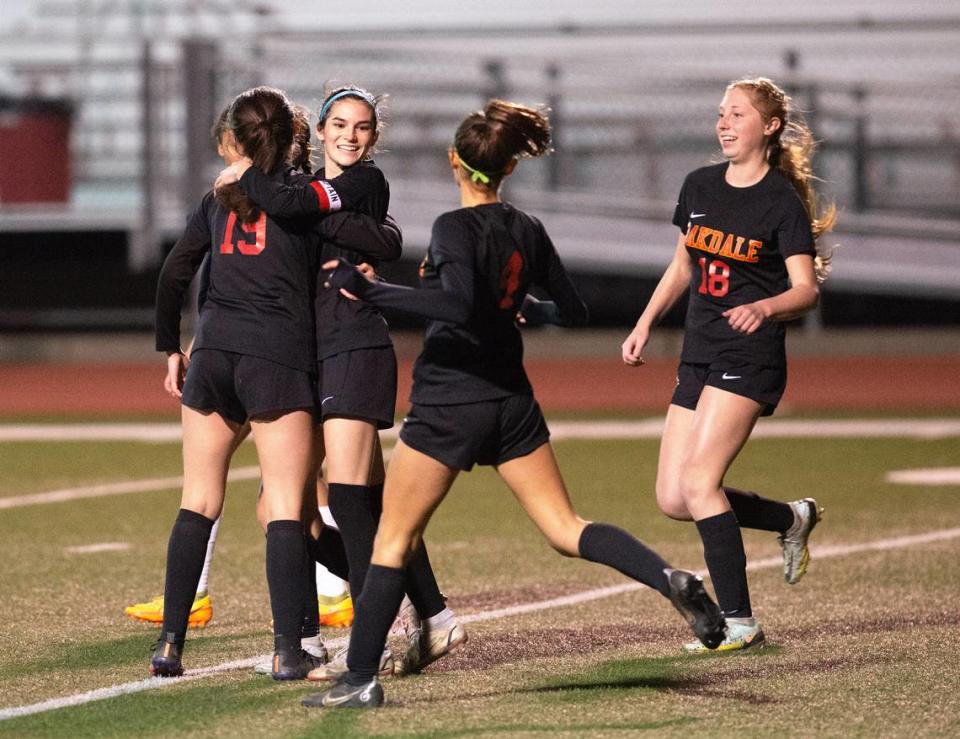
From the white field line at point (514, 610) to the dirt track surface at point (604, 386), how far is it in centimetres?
670

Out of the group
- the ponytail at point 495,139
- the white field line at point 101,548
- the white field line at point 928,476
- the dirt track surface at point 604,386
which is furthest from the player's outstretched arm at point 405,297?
the dirt track surface at point 604,386

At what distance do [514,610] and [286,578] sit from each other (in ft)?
5.20

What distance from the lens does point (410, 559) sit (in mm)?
4844

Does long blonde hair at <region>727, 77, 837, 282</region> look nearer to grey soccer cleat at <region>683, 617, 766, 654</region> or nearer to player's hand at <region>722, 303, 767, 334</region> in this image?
player's hand at <region>722, 303, 767, 334</region>

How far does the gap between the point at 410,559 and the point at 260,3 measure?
49.3 ft

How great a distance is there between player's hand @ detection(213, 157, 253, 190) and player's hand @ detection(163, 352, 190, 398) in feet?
2.40

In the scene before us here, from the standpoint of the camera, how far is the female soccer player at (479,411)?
4699mm

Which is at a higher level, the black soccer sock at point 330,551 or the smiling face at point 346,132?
the smiling face at point 346,132

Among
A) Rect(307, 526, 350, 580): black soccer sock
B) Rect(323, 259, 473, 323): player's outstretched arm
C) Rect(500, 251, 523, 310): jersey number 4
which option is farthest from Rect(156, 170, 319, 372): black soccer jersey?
Rect(307, 526, 350, 580): black soccer sock

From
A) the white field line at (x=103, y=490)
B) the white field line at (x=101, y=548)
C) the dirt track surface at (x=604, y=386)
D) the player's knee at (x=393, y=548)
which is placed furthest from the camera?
the dirt track surface at (x=604, y=386)

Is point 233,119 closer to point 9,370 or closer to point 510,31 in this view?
point 510,31

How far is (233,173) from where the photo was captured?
5.05 m

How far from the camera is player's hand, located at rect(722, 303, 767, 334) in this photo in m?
5.12

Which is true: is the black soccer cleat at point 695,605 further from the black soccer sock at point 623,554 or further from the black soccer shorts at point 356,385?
the black soccer shorts at point 356,385
